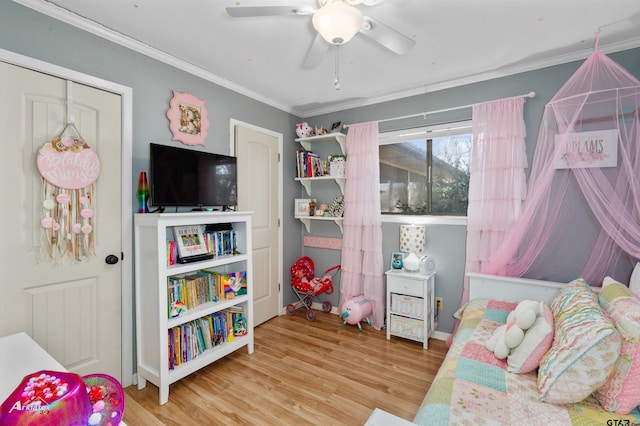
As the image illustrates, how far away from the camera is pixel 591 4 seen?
176 centimetres

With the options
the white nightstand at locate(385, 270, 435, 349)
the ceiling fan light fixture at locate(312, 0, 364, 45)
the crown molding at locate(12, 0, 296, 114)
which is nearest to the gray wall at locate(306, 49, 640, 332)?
the white nightstand at locate(385, 270, 435, 349)

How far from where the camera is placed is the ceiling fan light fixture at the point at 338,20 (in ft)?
4.42

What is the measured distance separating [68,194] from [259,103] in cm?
205

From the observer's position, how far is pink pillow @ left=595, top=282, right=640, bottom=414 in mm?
1162

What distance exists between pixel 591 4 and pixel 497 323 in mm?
2055

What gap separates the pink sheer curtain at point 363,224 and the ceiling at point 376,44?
2.09 feet

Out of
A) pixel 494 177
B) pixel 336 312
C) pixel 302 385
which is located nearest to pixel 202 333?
pixel 302 385

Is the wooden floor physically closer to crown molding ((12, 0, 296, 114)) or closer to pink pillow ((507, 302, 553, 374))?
pink pillow ((507, 302, 553, 374))

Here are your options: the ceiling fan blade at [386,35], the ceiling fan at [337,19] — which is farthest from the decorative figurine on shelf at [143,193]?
the ceiling fan blade at [386,35]

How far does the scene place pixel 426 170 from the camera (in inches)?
125

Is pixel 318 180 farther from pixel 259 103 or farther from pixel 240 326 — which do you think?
pixel 240 326

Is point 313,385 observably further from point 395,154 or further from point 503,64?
point 503,64

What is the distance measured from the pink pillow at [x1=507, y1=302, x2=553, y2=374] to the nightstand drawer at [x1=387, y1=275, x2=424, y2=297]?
1256 millimetres

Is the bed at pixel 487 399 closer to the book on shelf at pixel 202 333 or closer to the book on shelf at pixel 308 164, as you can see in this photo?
the book on shelf at pixel 202 333
